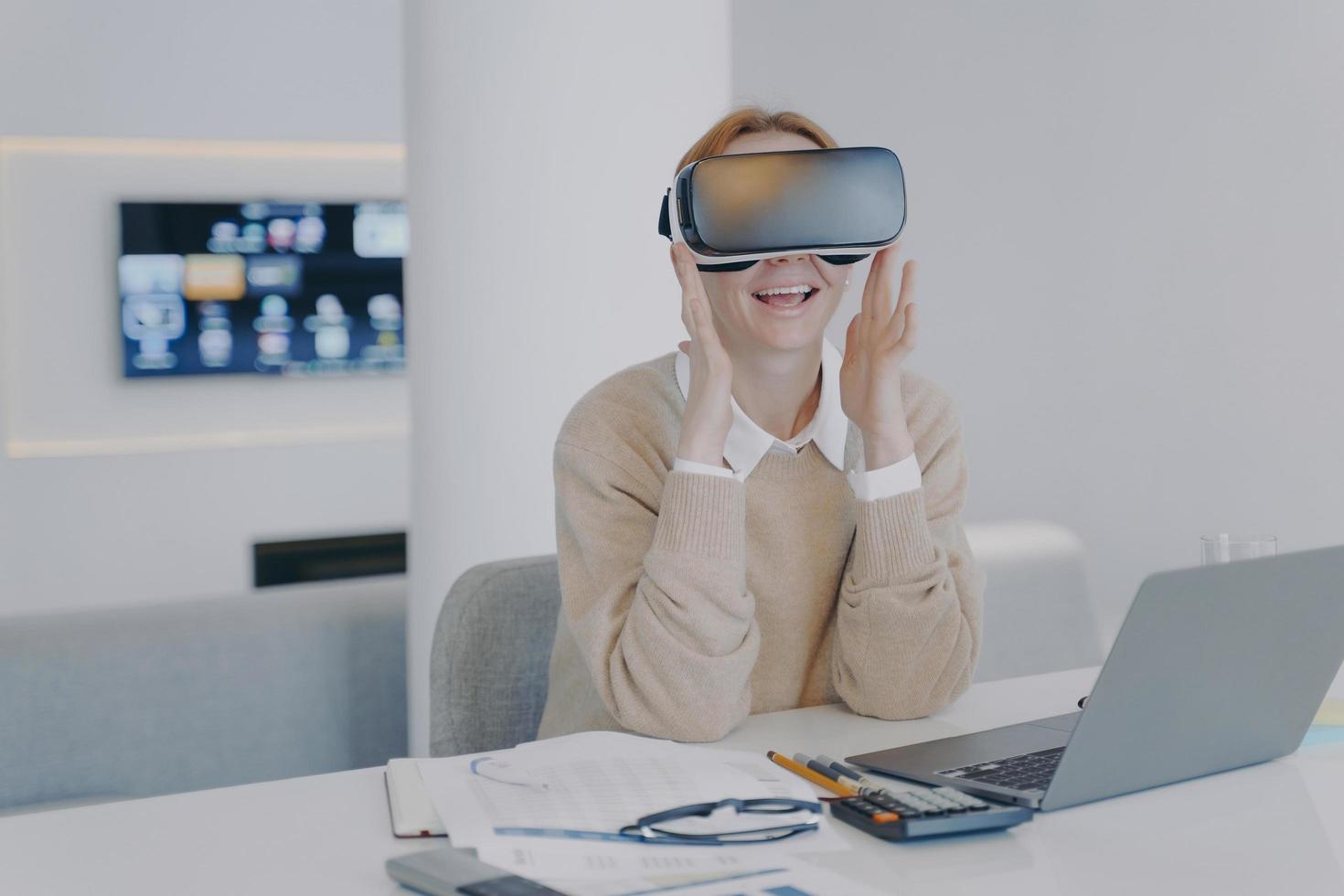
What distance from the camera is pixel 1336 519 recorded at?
2.31 meters

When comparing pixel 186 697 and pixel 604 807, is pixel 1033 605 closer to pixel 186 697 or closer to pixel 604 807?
pixel 186 697

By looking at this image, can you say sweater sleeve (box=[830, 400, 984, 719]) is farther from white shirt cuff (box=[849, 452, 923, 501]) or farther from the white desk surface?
the white desk surface

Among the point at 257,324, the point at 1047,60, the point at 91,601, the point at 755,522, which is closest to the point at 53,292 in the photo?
the point at 257,324

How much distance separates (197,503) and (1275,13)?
149 inches

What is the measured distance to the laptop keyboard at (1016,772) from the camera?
41.2 inches

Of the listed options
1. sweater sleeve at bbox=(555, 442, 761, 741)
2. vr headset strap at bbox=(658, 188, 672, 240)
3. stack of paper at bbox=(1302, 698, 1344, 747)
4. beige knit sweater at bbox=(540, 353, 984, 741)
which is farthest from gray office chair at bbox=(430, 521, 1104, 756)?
stack of paper at bbox=(1302, 698, 1344, 747)

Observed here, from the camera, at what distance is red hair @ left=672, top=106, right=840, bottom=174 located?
159 centimetres

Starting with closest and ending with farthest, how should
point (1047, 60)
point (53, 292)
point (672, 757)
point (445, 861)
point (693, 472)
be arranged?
point (445, 861) < point (672, 757) < point (693, 472) < point (1047, 60) < point (53, 292)

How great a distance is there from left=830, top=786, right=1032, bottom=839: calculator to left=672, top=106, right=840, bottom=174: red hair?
0.83 meters

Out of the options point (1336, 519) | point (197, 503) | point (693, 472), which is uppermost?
point (693, 472)

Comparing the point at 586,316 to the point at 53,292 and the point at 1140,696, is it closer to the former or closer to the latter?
the point at 1140,696

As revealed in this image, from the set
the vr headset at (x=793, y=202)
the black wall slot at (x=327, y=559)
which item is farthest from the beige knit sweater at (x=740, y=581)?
the black wall slot at (x=327, y=559)

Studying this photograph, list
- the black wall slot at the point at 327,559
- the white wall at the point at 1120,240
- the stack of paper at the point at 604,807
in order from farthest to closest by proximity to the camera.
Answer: the black wall slot at the point at 327,559 → the white wall at the point at 1120,240 → the stack of paper at the point at 604,807

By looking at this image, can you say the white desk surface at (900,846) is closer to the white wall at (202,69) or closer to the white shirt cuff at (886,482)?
the white shirt cuff at (886,482)
